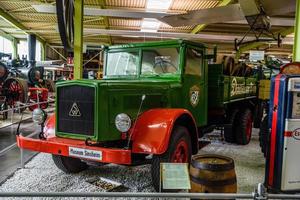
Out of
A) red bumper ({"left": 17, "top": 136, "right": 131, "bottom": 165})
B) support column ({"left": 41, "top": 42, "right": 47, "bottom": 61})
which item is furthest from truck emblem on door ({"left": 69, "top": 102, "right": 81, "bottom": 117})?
support column ({"left": 41, "top": 42, "right": 47, "bottom": 61})

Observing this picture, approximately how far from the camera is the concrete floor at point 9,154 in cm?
456

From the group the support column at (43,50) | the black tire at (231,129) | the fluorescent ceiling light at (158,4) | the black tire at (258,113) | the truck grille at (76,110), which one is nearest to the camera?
the truck grille at (76,110)

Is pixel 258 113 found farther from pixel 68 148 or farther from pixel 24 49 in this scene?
pixel 24 49

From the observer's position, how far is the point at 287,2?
5344mm

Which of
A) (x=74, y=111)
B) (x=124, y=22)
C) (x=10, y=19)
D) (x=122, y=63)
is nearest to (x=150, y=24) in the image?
(x=124, y=22)

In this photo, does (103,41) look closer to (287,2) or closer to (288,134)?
(287,2)

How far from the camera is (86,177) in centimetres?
436

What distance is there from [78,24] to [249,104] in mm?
4147

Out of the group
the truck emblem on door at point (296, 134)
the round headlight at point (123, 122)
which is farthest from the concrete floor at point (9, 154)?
the truck emblem on door at point (296, 134)

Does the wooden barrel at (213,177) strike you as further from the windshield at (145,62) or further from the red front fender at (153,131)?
the windshield at (145,62)

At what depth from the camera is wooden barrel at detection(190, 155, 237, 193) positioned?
288cm

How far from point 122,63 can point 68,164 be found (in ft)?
5.37

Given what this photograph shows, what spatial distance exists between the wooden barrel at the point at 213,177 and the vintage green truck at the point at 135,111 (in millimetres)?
521

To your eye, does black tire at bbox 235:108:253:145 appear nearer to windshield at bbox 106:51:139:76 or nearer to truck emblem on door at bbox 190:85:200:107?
truck emblem on door at bbox 190:85:200:107
